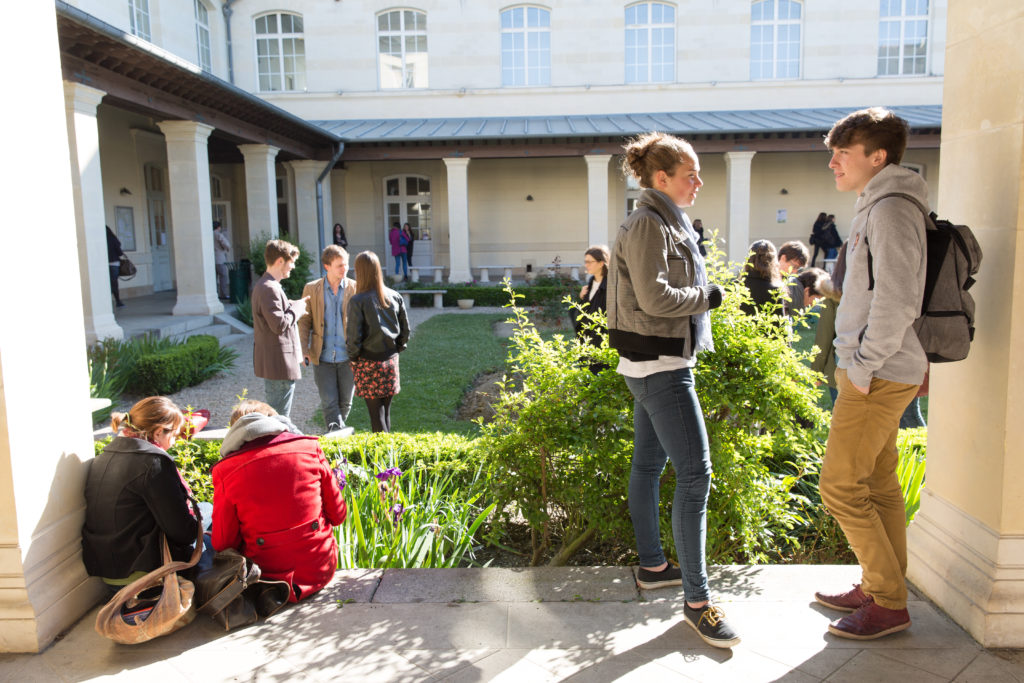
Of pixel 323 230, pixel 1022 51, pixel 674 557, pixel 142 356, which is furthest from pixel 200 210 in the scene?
pixel 1022 51

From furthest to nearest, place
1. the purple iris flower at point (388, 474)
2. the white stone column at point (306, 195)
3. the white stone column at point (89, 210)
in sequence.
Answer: the white stone column at point (306, 195) < the white stone column at point (89, 210) < the purple iris flower at point (388, 474)

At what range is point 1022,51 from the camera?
2.36 metres

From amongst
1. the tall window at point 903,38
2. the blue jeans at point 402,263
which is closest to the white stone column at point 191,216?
the blue jeans at point 402,263

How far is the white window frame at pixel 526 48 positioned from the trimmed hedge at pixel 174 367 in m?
15.0

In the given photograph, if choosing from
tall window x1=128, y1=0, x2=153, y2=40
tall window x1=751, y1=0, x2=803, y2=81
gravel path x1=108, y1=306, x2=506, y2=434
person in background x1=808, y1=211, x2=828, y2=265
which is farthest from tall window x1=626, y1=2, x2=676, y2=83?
gravel path x1=108, y1=306, x2=506, y2=434

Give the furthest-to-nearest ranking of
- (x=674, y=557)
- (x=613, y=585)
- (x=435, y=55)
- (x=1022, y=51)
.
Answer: (x=435, y=55) → (x=674, y=557) → (x=613, y=585) → (x=1022, y=51)

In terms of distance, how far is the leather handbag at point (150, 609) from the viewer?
2545 millimetres

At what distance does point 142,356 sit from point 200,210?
16.3ft

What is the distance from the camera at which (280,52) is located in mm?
21844

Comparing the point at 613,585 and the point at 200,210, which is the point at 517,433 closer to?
the point at 613,585

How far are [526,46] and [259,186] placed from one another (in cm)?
1008

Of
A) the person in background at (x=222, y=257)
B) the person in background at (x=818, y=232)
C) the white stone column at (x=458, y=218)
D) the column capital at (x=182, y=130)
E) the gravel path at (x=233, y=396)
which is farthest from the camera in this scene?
the person in background at (x=818, y=232)

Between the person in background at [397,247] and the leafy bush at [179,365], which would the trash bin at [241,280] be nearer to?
the person in background at [397,247]

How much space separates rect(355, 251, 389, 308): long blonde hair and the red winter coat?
2.42m
